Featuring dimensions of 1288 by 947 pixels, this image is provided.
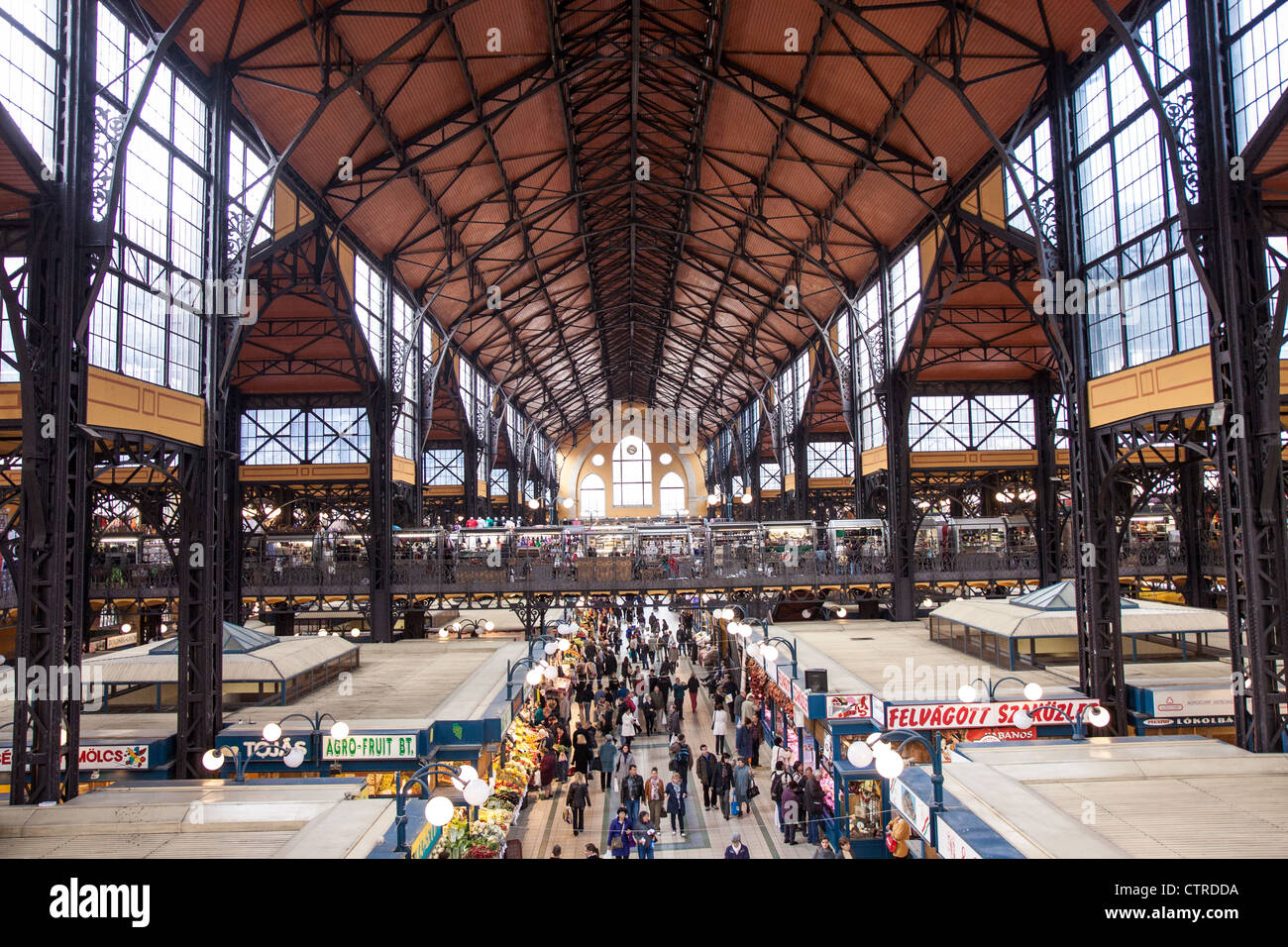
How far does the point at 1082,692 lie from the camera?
16.0 metres

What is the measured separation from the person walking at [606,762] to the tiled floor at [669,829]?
21 centimetres

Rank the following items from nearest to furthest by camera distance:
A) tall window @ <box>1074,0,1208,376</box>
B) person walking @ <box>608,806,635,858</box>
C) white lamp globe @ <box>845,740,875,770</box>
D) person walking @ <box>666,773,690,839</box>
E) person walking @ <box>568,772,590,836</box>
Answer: white lamp globe @ <box>845,740,875,770</box> < person walking @ <box>608,806,635,858</box> < tall window @ <box>1074,0,1208,376</box> < person walking @ <box>666,773,690,839</box> < person walking @ <box>568,772,590,836</box>

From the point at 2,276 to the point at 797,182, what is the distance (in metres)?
23.1

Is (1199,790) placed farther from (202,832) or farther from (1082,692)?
(202,832)

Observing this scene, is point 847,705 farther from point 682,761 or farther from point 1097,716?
point 1097,716

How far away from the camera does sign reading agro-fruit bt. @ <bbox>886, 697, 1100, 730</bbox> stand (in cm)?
1455

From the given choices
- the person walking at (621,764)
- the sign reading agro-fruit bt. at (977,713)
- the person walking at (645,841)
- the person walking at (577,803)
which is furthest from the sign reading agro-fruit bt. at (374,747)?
the sign reading agro-fruit bt. at (977,713)

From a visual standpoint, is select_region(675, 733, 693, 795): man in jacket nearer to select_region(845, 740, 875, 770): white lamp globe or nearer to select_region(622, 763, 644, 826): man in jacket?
select_region(622, 763, 644, 826): man in jacket

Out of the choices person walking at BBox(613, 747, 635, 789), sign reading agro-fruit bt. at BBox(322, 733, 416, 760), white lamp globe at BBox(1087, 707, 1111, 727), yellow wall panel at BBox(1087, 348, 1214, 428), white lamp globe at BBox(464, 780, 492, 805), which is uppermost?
yellow wall panel at BBox(1087, 348, 1214, 428)

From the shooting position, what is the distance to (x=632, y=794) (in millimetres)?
14719

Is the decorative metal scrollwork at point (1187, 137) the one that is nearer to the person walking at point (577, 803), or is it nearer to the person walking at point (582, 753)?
the person walking at point (577, 803)

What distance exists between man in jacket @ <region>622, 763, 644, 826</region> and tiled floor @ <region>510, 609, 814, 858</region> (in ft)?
2.33

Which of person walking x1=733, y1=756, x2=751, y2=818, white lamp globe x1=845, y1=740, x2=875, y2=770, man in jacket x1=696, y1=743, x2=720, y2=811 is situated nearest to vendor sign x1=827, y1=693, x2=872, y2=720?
person walking x1=733, y1=756, x2=751, y2=818
